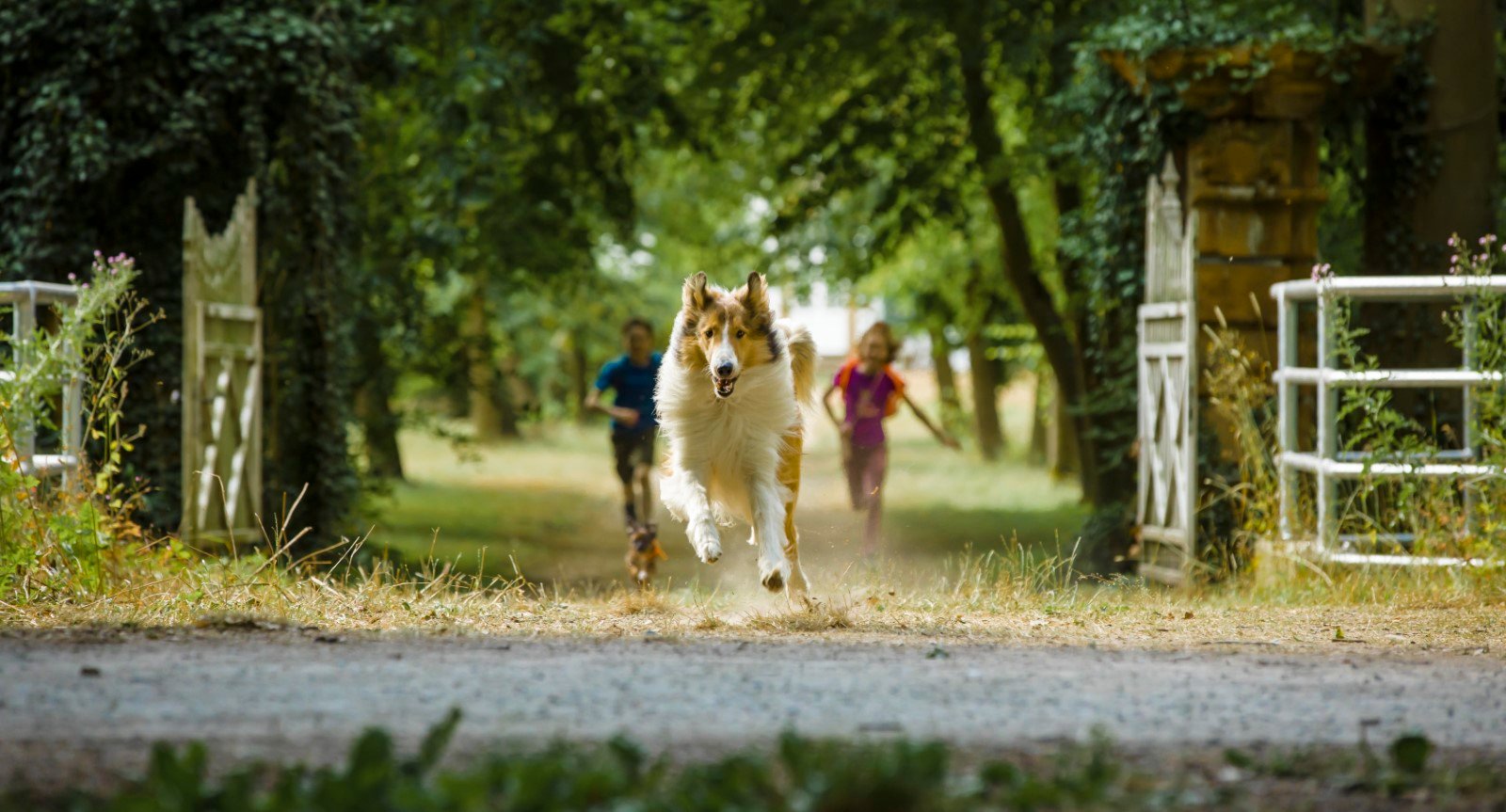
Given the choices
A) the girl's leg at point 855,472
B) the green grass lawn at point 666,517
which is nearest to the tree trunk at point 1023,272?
the green grass lawn at point 666,517

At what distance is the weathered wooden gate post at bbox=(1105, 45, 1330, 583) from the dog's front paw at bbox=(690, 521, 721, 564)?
4.85m

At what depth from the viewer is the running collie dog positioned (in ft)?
29.0

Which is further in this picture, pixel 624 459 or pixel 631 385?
pixel 631 385

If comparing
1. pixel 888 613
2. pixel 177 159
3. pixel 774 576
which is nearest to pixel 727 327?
pixel 774 576

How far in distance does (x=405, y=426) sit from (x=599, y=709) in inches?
568

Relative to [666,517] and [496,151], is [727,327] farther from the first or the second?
[666,517]

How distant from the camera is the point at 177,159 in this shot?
1305 cm

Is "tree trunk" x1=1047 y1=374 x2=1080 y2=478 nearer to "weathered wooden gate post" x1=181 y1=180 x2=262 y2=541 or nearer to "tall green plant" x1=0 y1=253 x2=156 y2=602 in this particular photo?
"weathered wooden gate post" x1=181 y1=180 x2=262 y2=541

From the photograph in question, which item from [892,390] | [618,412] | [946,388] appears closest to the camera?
[618,412]

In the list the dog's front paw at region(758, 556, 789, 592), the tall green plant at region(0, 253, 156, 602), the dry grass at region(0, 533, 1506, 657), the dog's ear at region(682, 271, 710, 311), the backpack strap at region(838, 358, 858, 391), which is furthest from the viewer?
the backpack strap at region(838, 358, 858, 391)

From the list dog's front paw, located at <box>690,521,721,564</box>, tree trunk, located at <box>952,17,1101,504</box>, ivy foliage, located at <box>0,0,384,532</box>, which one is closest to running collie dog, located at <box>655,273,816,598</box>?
dog's front paw, located at <box>690,521,721,564</box>

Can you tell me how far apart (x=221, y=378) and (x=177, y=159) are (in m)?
2.23

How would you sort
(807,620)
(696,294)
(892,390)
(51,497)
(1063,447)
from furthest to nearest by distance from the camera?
(1063,447)
(892,390)
(696,294)
(51,497)
(807,620)

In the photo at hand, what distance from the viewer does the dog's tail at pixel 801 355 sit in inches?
391
